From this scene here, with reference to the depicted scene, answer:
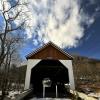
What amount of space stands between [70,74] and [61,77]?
9.98 meters

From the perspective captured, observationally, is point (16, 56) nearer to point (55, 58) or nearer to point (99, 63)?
point (55, 58)

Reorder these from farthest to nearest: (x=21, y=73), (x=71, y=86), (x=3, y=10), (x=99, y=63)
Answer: (x=99, y=63) < (x=21, y=73) < (x=71, y=86) < (x=3, y=10)

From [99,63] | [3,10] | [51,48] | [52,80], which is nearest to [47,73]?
[52,80]

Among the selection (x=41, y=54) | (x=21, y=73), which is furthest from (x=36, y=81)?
(x=21, y=73)

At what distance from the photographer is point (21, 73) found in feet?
163

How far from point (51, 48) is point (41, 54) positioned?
169 centimetres

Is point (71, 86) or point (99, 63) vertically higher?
point (99, 63)

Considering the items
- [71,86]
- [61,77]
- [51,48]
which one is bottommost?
[71,86]

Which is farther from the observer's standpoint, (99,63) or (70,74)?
(99,63)

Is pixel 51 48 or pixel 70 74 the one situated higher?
pixel 51 48

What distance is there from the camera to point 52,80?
36812 mm

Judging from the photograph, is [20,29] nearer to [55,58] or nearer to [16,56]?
[55,58]

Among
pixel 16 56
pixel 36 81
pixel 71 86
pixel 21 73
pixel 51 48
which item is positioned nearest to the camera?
pixel 71 86

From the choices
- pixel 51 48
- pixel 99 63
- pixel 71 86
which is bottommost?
pixel 71 86
